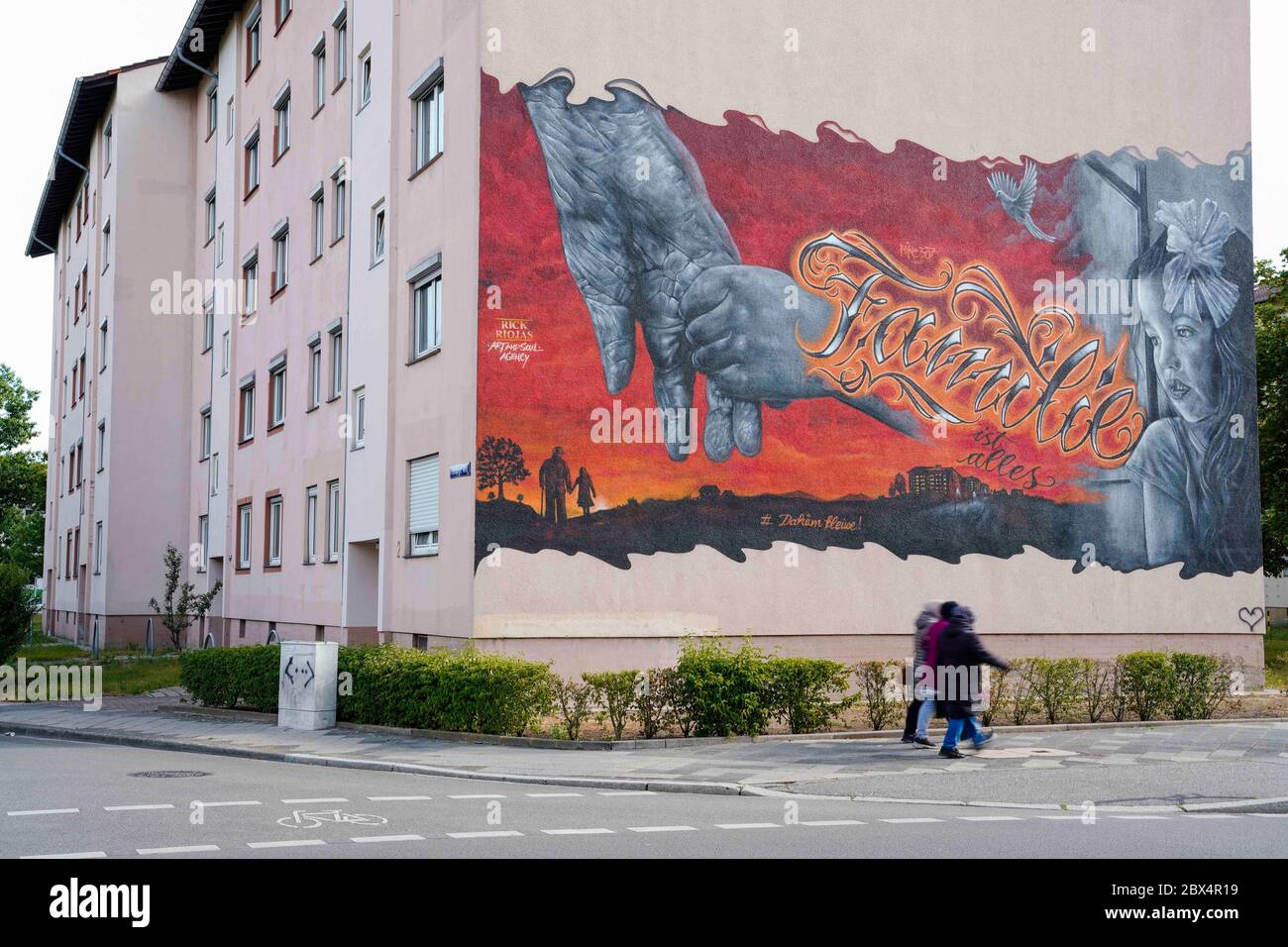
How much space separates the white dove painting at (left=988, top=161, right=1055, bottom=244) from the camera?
24203 millimetres

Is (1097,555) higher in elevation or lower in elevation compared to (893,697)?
higher

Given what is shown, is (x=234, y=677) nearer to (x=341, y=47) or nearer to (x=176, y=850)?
(x=176, y=850)

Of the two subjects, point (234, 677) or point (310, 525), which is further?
point (310, 525)

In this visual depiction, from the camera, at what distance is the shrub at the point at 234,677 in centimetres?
2067

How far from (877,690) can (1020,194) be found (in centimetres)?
1072

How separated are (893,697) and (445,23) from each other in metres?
12.9

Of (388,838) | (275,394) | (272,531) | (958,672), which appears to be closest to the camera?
(388,838)

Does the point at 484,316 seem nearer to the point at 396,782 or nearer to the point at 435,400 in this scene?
the point at 435,400

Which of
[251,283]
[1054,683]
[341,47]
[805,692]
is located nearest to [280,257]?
[251,283]

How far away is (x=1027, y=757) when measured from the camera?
15164 millimetres

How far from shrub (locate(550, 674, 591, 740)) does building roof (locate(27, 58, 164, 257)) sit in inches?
1280

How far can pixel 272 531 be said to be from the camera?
31969mm
